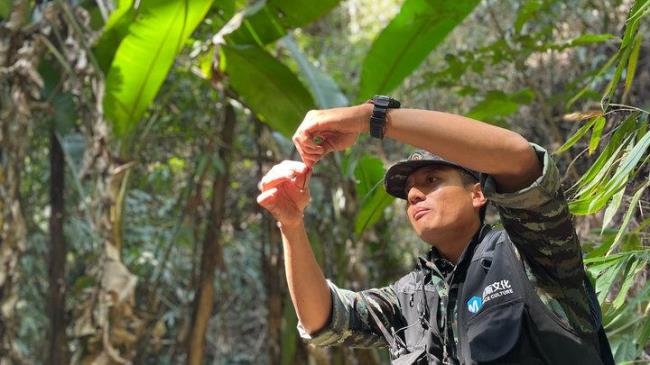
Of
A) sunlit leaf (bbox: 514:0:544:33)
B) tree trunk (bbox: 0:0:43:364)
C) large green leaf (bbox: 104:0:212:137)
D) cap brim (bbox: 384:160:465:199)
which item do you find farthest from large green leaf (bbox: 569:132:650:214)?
tree trunk (bbox: 0:0:43:364)

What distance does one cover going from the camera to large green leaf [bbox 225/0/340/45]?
350 cm

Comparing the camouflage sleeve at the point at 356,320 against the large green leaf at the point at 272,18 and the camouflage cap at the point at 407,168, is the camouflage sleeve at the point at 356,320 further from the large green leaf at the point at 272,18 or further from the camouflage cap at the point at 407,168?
the large green leaf at the point at 272,18

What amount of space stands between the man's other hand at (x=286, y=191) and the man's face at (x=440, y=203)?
0.22 meters

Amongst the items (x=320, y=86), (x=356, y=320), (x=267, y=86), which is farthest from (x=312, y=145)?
(x=320, y=86)

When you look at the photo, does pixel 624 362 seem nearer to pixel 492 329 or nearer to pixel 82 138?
pixel 492 329

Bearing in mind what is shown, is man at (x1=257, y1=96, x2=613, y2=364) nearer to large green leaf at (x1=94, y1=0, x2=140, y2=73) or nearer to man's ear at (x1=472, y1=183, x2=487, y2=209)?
man's ear at (x1=472, y1=183, x2=487, y2=209)

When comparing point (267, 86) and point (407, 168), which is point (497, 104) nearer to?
point (267, 86)

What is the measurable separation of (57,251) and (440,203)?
3073 mm

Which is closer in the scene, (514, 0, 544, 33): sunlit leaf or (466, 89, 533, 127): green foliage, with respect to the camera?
(514, 0, 544, 33): sunlit leaf

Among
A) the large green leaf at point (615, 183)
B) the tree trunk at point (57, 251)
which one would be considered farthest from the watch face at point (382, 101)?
the tree trunk at point (57, 251)

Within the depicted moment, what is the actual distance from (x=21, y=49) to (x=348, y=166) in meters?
1.53

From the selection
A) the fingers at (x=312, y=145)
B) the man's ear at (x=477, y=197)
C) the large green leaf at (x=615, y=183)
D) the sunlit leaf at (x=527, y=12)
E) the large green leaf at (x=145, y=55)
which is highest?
the large green leaf at (x=145, y=55)

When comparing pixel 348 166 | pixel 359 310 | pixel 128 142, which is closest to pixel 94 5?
pixel 128 142

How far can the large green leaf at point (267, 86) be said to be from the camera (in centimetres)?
339
